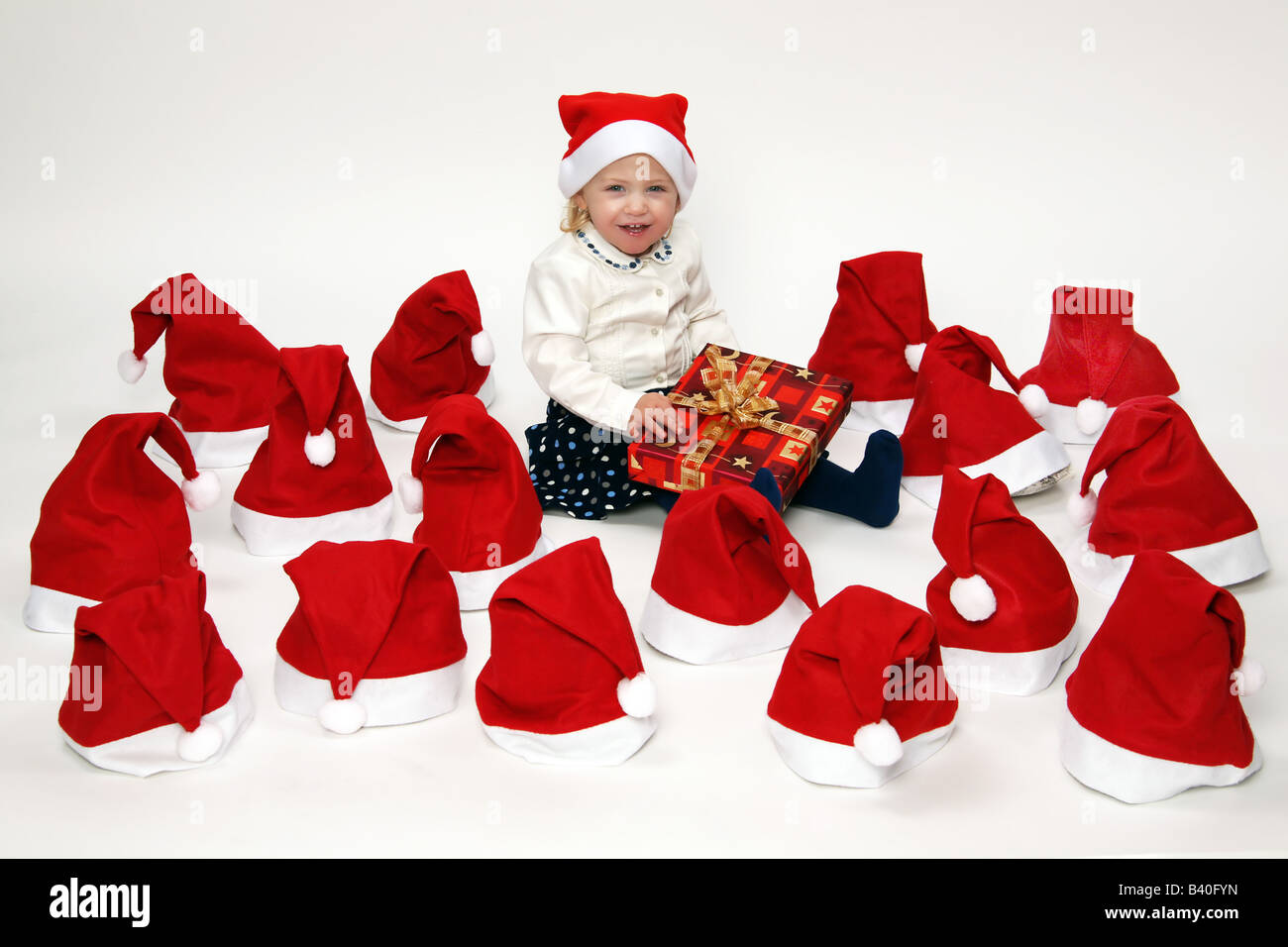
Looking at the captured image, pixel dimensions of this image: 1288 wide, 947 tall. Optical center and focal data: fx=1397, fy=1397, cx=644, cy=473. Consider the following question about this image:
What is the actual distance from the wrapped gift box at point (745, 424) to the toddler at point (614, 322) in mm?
69

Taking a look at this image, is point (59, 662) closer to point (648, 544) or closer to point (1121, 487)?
point (648, 544)

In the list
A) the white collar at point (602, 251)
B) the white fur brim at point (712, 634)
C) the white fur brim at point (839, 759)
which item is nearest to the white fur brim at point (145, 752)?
the white fur brim at point (712, 634)

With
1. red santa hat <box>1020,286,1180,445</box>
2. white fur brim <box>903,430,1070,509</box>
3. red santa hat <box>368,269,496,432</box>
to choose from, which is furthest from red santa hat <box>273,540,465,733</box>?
red santa hat <box>1020,286,1180,445</box>

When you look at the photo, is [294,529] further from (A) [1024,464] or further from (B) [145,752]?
(A) [1024,464]

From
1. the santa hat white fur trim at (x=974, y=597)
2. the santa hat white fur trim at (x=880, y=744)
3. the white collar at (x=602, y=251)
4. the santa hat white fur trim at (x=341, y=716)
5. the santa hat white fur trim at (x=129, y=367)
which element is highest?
the white collar at (x=602, y=251)

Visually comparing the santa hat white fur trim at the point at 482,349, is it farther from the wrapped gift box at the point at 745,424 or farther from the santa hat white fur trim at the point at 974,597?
the santa hat white fur trim at the point at 974,597

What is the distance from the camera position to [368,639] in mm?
2574

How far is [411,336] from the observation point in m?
3.64

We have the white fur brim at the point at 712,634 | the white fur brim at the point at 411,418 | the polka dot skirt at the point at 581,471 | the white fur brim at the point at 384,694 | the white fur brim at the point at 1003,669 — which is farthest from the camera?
the white fur brim at the point at 411,418

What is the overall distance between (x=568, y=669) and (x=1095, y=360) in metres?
1.78

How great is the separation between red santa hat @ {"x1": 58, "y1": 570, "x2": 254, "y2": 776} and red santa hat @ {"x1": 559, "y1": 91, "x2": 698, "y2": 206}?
4.65 feet

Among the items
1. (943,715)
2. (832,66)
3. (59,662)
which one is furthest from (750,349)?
(59,662)

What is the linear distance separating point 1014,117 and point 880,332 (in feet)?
4.03

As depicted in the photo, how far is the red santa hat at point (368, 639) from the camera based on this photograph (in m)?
2.57
